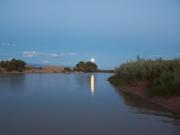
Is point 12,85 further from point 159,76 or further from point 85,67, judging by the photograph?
point 85,67

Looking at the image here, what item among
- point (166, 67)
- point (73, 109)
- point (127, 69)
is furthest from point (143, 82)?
point (73, 109)

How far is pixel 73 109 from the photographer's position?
21062 millimetres

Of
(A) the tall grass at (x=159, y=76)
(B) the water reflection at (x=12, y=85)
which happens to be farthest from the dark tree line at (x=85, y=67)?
(A) the tall grass at (x=159, y=76)

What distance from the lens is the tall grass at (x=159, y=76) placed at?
24.7 metres

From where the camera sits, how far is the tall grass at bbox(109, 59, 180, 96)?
24.7 metres

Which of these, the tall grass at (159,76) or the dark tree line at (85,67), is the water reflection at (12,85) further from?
the dark tree line at (85,67)

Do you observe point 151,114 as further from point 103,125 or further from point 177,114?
point 103,125

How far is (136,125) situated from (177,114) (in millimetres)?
4112

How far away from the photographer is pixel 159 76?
34.2m

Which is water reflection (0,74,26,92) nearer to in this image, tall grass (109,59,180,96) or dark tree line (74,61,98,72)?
tall grass (109,59,180,96)

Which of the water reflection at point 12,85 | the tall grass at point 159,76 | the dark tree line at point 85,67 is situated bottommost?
the water reflection at point 12,85

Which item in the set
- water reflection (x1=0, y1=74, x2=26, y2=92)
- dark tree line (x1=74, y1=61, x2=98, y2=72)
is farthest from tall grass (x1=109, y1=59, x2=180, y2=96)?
dark tree line (x1=74, y1=61, x2=98, y2=72)

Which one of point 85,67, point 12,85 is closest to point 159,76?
point 12,85

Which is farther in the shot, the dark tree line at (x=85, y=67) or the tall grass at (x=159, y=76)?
the dark tree line at (x=85, y=67)
